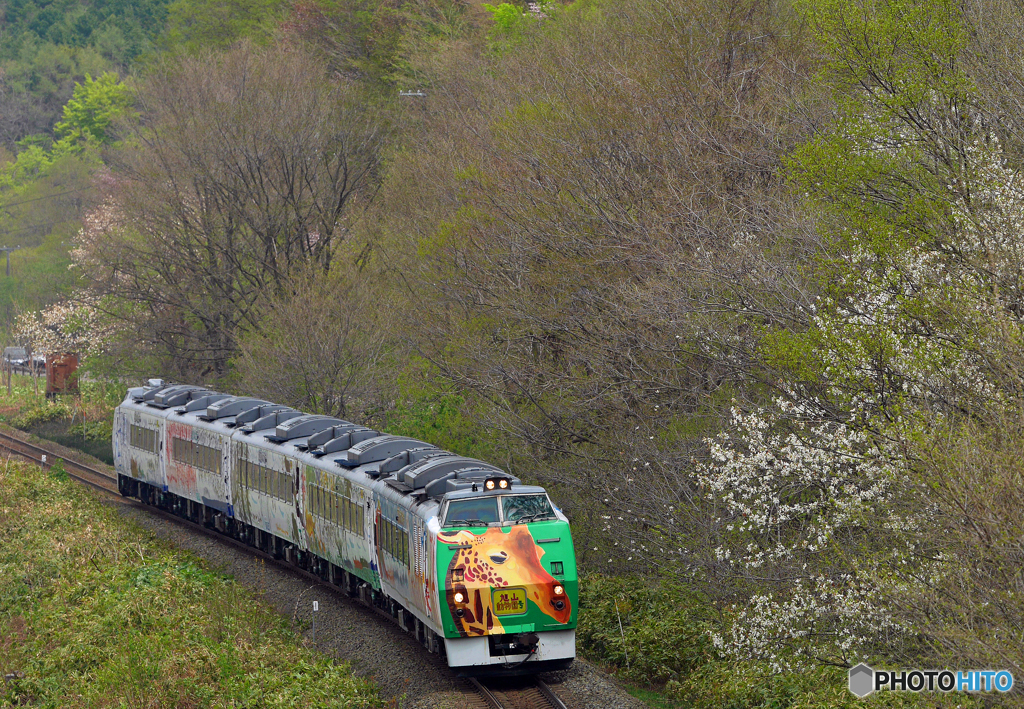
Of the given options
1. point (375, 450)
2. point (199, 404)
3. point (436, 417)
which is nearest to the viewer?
point (375, 450)

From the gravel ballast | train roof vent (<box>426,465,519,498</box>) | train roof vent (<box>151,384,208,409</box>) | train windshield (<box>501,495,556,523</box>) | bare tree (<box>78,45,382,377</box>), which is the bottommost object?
the gravel ballast

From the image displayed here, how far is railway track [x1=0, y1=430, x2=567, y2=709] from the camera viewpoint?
52.2 ft

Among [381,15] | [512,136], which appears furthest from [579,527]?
[381,15]

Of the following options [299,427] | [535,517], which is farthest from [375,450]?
[535,517]

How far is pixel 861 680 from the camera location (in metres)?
14.5

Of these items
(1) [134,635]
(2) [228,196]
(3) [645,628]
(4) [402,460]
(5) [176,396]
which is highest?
(2) [228,196]

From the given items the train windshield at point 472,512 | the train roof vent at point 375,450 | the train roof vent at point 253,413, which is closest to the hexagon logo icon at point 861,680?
the train windshield at point 472,512

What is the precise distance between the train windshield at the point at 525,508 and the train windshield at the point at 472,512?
0.56 feet

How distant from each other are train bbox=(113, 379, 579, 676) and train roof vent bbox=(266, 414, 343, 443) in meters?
0.03

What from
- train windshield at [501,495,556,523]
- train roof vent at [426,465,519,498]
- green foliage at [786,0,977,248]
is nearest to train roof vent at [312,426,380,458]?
train roof vent at [426,465,519,498]

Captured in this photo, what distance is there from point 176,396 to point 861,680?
2342cm

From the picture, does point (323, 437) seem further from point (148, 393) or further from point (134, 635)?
point (148, 393)

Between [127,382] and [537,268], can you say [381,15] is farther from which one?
[537,268]

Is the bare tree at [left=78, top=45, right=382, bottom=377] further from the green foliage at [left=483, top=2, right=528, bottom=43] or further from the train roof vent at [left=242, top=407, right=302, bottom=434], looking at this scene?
the train roof vent at [left=242, top=407, right=302, bottom=434]
